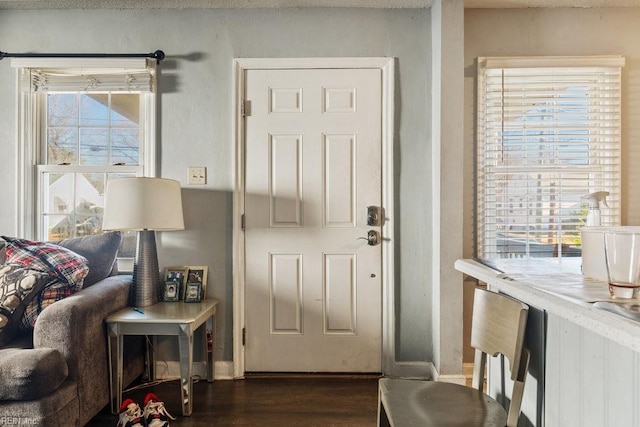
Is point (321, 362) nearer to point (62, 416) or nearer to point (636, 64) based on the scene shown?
point (62, 416)

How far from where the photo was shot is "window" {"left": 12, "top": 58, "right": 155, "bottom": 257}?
Answer: 253cm

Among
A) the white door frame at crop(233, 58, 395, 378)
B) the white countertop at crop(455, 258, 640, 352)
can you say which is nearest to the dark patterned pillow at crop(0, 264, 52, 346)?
Answer: the white door frame at crop(233, 58, 395, 378)

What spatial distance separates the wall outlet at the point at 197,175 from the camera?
8.23 feet

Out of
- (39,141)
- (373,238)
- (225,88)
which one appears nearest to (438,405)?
(373,238)

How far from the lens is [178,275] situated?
2449 millimetres

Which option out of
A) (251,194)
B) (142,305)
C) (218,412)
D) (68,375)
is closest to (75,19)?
(251,194)

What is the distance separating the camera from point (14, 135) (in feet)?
8.35

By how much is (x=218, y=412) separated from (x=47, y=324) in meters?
0.94

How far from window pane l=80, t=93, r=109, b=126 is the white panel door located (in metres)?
0.97

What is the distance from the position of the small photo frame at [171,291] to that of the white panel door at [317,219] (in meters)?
0.43

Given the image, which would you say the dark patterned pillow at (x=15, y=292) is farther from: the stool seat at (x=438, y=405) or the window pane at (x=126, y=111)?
the stool seat at (x=438, y=405)

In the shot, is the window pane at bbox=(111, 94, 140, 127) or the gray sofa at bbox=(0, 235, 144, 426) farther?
the window pane at bbox=(111, 94, 140, 127)

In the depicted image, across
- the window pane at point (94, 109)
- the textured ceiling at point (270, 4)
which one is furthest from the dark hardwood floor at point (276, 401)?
the textured ceiling at point (270, 4)

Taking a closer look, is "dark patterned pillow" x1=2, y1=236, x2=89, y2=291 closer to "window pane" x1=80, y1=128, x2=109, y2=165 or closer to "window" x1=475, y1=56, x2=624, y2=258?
"window pane" x1=80, y1=128, x2=109, y2=165
